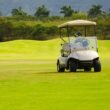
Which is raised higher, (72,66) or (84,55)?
(84,55)

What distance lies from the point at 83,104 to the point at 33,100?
169 cm

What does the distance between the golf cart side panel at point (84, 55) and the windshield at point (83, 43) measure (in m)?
1.08

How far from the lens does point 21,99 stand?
17016mm

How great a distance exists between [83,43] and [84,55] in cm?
217

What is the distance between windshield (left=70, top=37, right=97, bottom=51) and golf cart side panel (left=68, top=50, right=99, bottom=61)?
3.55ft

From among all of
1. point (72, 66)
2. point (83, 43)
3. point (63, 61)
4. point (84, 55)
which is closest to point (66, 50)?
point (63, 61)

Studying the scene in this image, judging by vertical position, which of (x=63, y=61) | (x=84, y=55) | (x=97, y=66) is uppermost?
(x=84, y=55)

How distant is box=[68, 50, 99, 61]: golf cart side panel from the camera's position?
31.9m

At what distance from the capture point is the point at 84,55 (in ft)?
105

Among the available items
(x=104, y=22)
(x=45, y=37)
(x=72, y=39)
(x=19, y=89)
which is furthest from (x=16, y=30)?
(x=19, y=89)

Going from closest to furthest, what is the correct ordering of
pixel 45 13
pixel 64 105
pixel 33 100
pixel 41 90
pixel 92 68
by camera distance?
pixel 64 105
pixel 33 100
pixel 41 90
pixel 92 68
pixel 45 13

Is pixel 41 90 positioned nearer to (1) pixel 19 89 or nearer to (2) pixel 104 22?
(1) pixel 19 89

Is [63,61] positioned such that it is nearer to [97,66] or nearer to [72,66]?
[72,66]

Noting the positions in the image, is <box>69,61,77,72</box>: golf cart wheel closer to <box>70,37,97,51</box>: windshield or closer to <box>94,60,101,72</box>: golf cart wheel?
<box>94,60,101,72</box>: golf cart wheel
